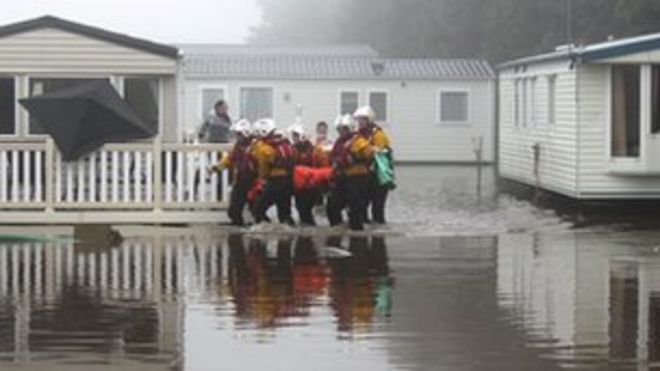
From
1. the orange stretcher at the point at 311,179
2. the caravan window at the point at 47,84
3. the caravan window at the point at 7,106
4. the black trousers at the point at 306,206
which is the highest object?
the caravan window at the point at 47,84

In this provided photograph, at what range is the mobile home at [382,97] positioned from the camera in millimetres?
40062

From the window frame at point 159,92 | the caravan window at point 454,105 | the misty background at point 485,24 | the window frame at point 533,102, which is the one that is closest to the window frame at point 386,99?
the caravan window at point 454,105

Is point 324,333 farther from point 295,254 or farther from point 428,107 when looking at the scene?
point 428,107

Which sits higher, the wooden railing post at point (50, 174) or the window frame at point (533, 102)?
the window frame at point (533, 102)

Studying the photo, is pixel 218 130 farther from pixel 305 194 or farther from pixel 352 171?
pixel 352 171

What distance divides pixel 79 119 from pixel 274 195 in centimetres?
271

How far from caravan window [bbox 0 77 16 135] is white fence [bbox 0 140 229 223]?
4.19 m

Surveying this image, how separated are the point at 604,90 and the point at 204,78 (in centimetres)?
1938

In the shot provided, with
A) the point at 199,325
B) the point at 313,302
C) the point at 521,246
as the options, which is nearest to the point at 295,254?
the point at 521,246

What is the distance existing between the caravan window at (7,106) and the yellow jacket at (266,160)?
6.30 meters

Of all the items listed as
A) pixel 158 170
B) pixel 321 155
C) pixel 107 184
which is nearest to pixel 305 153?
pixel 321 155

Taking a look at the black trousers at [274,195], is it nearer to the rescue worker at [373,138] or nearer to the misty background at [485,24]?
the rescue worker at [373,138]

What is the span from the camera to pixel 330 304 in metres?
11.8

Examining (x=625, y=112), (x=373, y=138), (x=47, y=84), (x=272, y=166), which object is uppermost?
(x=47, y=84)
